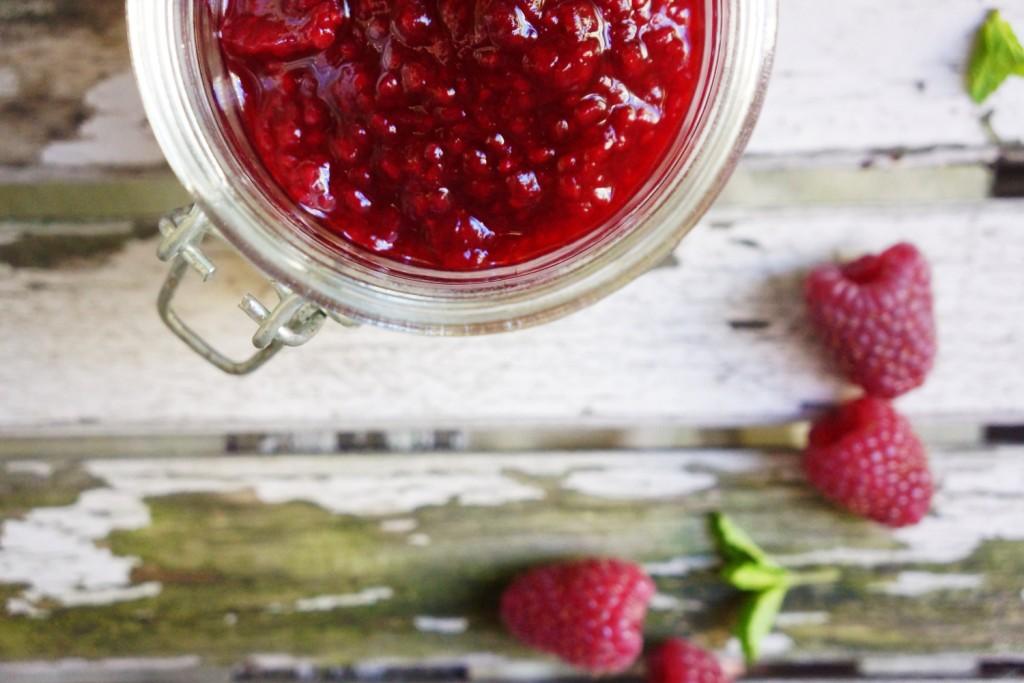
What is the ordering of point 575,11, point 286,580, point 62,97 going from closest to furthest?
point 575,11, point 62,97, point 286,580

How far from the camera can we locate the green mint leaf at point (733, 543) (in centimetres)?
89

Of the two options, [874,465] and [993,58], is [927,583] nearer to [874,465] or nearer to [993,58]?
[874,465]

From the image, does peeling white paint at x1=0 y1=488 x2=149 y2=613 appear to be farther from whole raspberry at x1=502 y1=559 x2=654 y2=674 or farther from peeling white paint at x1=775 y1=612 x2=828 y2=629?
peeling white paint at x1=775 y1=612 x2=828 y2=629

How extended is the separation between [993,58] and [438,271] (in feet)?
1.81

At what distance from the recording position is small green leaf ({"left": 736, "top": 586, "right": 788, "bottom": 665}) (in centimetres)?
89

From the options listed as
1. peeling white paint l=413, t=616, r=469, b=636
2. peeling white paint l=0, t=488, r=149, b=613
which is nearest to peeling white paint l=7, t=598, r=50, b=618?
peeling white paint l=0, t=488, r=149, b=613

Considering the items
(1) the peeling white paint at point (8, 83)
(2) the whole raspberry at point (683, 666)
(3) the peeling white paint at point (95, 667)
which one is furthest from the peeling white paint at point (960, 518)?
(1) the peeling white paint at point (8, 83)

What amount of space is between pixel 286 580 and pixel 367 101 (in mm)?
549

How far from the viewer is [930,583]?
0.93 meters

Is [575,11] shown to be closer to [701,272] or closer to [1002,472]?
[701,272]

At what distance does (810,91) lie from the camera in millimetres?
815

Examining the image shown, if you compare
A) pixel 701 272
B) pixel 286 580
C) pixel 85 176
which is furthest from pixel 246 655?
pixel 701 272

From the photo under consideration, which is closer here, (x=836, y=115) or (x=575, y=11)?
(x=575, y=11)

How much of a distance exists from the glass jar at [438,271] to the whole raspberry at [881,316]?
25 centimetres
